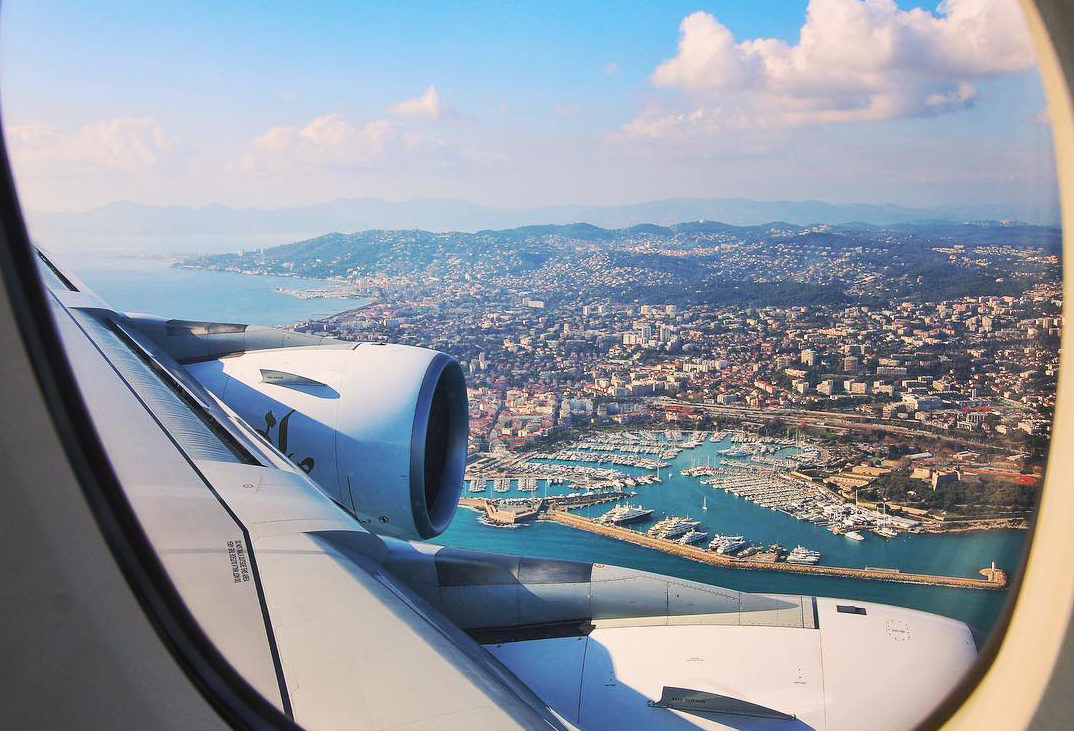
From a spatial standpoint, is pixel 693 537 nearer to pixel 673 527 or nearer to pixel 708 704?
pixel 673 527

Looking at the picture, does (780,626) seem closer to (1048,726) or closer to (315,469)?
(1048,726)

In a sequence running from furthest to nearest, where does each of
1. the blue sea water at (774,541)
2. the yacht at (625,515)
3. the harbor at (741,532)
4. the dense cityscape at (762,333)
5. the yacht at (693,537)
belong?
the yacht at (625,515)
the yacht at (693,537)
the harbor at (741,532)
the dense cityscape at (762,333)
the blue sea water at (774,541)

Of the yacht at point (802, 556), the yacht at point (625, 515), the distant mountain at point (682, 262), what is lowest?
the yacht at point (625, 515)

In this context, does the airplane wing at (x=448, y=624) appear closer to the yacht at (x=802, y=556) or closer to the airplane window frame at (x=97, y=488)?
the airplane window frame at (x=97, y=488)

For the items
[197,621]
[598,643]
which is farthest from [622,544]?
[197,621]

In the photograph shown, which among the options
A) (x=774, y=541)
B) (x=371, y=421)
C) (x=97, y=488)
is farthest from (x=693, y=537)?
(x=97, y=488)

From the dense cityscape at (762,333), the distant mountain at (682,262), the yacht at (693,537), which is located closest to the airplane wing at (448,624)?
the dense cityscape at (762,333)

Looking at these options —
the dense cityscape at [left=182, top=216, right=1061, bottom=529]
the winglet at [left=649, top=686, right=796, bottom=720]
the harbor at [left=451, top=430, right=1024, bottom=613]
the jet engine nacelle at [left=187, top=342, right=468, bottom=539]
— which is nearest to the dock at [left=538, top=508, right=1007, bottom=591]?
the harbor at [left=451, top=430, right=1024, bottom=613]
